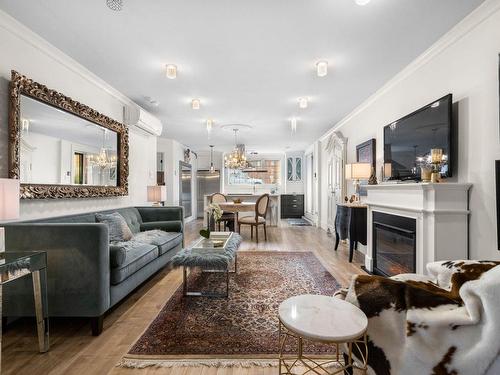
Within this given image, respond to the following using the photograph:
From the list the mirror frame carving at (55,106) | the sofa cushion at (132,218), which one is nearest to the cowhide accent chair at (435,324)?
the mirror frame carving at (55,106)

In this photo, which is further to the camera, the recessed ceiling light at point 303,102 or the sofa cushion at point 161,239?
the recessed ceiling light at point 303,102

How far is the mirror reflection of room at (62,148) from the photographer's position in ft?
7.72

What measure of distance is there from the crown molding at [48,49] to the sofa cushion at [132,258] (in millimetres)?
2025

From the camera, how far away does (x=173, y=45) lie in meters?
2.49

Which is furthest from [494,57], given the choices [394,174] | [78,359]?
[78,359]

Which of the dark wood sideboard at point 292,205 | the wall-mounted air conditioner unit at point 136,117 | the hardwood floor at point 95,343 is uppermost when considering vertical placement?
the wall-mounted air conditioner unit at point 136,117

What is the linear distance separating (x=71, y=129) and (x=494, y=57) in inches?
158

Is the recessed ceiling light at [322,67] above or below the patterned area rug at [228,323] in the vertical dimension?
above

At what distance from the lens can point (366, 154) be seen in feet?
13.2

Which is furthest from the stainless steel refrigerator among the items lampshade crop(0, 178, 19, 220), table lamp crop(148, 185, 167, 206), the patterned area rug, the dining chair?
lampshade crop(0, 178, 19, 220)

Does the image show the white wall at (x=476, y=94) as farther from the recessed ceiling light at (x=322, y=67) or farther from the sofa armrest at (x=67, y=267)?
the sofa armrest at (x=67, y=267)

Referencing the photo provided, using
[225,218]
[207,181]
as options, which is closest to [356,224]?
[225,218]

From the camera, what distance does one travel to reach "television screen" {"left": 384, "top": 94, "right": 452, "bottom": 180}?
7.50ft

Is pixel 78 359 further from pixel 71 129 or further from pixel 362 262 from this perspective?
pixel 362 262
